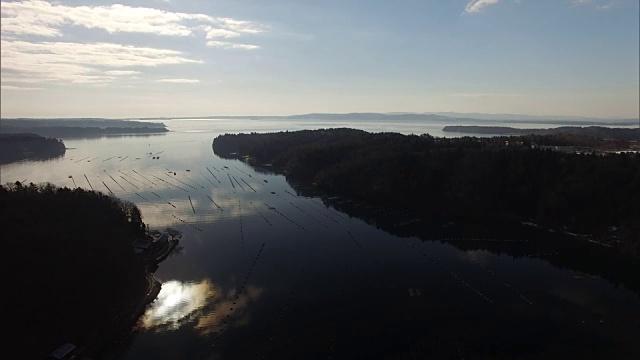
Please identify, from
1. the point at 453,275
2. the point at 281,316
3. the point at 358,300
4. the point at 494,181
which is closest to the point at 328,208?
the point at 494,181

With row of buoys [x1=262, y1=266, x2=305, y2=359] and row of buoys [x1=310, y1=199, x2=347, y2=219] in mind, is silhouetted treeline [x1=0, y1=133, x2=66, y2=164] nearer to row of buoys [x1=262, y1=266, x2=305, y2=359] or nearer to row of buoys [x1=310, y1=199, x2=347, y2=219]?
row of buoys [x1=310, y1=199, x2=347, y2=219]

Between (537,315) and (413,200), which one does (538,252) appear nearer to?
(537,315)

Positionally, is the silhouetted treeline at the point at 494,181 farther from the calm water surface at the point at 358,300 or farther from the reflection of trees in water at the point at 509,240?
the calm water surface at the point at 358,300

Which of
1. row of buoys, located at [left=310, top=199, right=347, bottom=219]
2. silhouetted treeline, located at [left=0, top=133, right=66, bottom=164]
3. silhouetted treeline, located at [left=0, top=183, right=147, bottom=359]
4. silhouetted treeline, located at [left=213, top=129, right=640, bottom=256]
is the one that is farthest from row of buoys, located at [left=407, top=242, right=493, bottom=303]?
silhouetted treeline, located at [left=0, top=133, right=66, bottom=164]

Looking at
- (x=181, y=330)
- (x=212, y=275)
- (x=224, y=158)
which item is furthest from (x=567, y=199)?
(x=224, y=158)

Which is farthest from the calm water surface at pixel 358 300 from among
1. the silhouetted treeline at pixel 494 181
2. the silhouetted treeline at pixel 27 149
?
the silhouetted treeline at pixel 27 149
